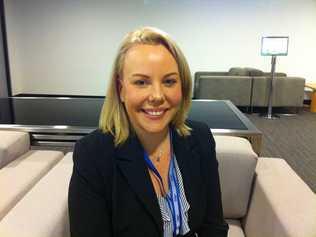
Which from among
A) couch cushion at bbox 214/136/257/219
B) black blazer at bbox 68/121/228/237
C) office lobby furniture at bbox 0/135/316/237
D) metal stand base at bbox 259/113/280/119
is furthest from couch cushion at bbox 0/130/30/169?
metal stand base at bbox 259/113/280/119

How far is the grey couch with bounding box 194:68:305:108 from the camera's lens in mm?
5336

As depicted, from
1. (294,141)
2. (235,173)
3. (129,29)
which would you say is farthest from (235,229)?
(129,29)

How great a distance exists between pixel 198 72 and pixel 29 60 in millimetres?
3931

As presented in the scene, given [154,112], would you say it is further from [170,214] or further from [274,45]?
[274,45]

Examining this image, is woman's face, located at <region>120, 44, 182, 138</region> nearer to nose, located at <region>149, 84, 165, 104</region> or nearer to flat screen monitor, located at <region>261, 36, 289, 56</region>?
nose, located at <region>149, 84, 165, 104</region>

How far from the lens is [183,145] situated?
108 cm

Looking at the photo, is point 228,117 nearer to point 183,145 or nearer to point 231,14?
point 183,145

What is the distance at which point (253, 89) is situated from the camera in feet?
17.7

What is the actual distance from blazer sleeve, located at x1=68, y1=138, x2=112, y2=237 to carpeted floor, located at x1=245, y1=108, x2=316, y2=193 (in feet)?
7.76

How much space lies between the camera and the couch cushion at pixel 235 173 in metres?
1.43

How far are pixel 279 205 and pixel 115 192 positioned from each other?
0.67m

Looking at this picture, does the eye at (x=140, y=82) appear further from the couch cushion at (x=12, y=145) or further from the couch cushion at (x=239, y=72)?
the couch cushion at (x=239, y=72)

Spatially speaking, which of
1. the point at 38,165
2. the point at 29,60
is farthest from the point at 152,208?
the point at 29,60

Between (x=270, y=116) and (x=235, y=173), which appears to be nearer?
(x=235, y=173)
